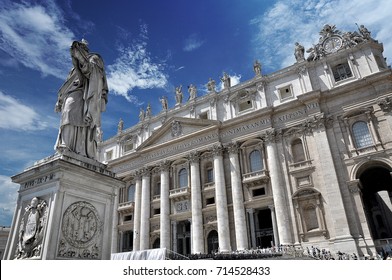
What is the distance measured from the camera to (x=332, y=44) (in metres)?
31.2

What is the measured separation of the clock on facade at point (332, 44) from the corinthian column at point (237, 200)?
1383 centimetres

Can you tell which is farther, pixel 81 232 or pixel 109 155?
pixel 109 155

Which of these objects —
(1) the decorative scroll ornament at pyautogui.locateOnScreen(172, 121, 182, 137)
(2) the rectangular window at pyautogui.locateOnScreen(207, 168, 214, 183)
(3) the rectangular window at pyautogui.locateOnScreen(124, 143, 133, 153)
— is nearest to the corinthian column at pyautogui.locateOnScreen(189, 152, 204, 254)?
(2) the rectangular window at pyautogui.locateOnScreen(207, 168, 214, 183)

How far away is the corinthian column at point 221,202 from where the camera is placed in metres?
28.5

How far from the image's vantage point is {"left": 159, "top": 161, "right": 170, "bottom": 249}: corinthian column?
3206 centimetres

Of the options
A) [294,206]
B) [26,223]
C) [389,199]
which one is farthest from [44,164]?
[389,199]

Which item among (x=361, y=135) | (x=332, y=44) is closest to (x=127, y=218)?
(x=361, y=135)

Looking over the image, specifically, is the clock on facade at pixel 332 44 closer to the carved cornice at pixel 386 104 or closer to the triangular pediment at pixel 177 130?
the carved cornice at pixel 386 104

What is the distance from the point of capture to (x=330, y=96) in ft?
94.7

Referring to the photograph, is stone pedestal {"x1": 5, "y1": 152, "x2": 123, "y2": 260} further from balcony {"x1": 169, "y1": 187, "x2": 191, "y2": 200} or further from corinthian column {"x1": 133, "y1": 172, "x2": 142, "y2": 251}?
corinthian column {"x1": 133, "y1": 172, "x2": 142, "y2": 251}

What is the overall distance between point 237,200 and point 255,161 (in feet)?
15.2

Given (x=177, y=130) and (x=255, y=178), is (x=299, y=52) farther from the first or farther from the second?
(x=177, y=130)

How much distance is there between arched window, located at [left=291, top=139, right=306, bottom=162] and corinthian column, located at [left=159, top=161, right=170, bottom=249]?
1435 centimetres

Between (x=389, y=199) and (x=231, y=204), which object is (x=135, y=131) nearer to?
(x=231, y=204)
